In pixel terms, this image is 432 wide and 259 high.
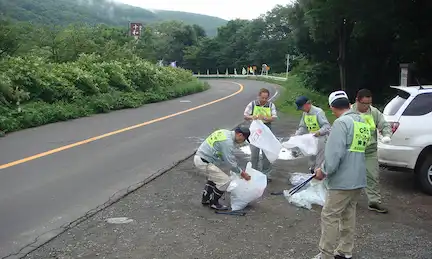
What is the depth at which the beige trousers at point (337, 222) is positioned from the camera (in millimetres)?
4652

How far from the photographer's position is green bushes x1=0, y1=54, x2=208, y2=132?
47.8 ft

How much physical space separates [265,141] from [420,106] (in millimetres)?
2448

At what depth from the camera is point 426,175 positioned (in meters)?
7.45

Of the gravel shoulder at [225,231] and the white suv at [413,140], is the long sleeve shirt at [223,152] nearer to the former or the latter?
the gravel shoulder at [225,231]

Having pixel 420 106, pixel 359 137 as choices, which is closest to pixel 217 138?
pixel 359 137

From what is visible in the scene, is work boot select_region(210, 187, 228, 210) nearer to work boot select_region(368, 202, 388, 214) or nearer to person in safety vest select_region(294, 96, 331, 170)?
person in safety vest select_region(294, 96, 331, 170)

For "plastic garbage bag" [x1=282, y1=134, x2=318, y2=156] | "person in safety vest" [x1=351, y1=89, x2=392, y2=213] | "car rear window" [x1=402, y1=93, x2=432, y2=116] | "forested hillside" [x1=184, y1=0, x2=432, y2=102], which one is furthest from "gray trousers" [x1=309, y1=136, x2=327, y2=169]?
"forested hillside" [x1=184, y1=0, x2=432, y2=102]

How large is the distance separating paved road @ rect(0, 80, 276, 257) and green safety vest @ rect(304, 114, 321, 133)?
9.76 feet

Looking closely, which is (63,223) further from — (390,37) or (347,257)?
(390,37)

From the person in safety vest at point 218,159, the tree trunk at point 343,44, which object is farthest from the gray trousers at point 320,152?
the tree trunk at point 343,44

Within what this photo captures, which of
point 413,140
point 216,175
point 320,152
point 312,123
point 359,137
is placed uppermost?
point 359,137

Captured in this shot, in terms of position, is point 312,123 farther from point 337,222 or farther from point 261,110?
point 337,222

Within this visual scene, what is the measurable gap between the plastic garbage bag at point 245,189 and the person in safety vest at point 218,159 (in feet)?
0.35

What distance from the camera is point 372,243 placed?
17.7 ft
